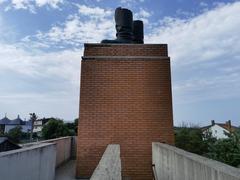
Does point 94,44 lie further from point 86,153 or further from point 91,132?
point 86,153

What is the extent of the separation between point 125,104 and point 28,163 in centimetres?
303

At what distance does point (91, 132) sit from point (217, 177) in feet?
16.4

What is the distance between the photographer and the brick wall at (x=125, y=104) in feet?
22.0

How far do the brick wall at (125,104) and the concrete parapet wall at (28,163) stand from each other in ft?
2.77

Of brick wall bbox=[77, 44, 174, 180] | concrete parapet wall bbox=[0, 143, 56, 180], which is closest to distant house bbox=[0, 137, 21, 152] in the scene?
concrete parapet wall bbox=[0, 143, 56, 180]

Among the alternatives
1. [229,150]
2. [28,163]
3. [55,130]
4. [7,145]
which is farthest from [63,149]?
[55,130]

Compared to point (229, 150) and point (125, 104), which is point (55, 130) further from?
point (125, 104)

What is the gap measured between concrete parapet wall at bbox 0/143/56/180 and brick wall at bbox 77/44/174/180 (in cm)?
84

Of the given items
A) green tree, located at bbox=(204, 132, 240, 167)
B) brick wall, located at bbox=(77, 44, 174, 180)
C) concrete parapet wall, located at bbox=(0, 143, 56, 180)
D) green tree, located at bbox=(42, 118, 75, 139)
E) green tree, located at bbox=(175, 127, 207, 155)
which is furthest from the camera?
green tree, located at bbox=(175, 127, 207, 155)

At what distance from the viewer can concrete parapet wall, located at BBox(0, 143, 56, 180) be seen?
12.4ft

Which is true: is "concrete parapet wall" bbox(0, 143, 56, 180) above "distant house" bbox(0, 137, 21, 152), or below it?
below

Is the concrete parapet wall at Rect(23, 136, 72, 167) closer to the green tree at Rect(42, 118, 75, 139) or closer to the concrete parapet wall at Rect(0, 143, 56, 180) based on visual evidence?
the concrete parapet wall at Rect(0, 143, 56, 180)

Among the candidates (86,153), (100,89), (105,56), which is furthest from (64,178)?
(105,56)

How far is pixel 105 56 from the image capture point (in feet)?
23.3
